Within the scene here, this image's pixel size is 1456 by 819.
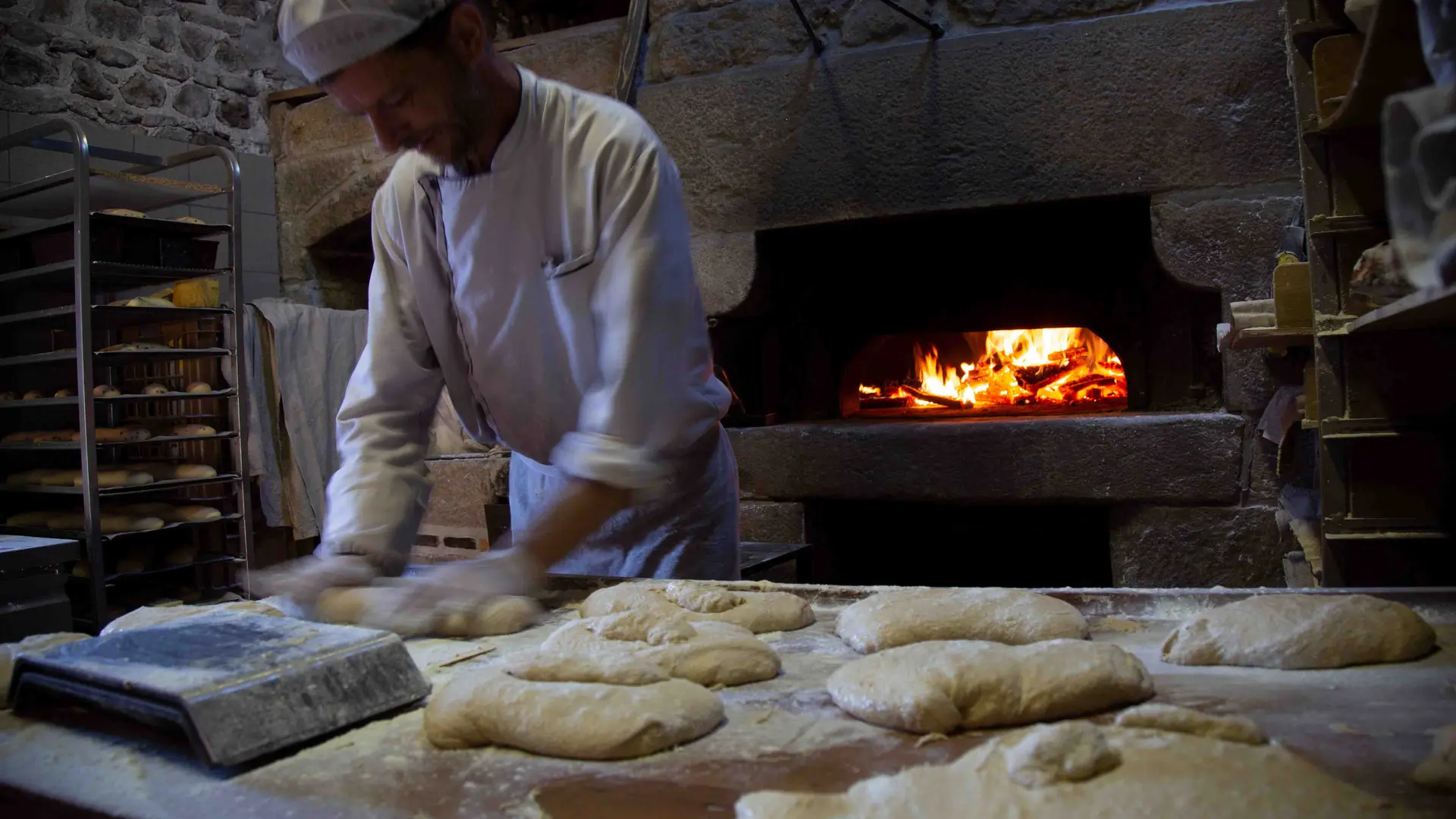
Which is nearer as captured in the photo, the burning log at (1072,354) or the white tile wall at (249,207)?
the burning log at (1072,354)

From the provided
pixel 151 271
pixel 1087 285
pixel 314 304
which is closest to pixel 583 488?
pixel 1087 285

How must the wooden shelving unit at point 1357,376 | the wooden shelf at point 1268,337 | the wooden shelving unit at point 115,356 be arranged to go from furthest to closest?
the wooden shelving unit at point 115,356, the wooden shelf at point 1268,337, the wooden shelving unit at point 1357,376

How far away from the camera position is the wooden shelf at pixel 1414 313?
95 cm

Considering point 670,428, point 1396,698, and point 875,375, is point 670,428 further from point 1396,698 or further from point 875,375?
point 875,375

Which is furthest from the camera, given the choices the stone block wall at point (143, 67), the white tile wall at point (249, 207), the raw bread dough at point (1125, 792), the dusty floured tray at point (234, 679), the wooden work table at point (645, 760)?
the white tile wall at point (249, 207)

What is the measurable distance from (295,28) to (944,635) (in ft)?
4.55

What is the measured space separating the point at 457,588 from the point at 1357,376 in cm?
198

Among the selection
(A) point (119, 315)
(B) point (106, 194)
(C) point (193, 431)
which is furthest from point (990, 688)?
(B) point (106, 194)

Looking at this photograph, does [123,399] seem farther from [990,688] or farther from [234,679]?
[990,688]

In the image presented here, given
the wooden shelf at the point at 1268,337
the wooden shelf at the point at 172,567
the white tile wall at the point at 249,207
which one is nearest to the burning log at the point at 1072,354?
the wooden shelf at the point at 1268,337

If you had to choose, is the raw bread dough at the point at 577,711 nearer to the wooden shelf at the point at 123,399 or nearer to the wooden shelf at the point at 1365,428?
the wooden shelf at the point at 1365,428

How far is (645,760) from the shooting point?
1.00 m

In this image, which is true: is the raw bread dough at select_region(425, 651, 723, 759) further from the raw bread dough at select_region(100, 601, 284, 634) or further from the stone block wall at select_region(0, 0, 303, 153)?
the stone block wall at select_region(0, 0, 303, 153)

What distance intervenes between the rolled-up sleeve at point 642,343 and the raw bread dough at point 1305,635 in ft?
2.81
